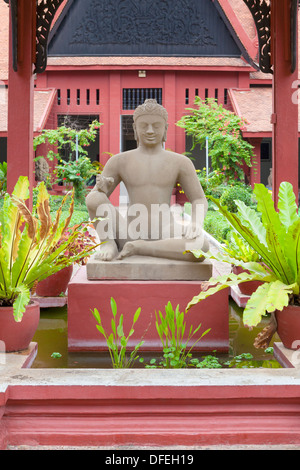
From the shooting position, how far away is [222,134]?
13.8m

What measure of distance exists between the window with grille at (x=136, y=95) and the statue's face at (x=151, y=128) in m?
11.7

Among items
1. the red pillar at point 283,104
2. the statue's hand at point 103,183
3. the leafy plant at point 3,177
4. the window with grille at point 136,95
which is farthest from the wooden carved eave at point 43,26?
the window with grille at point 136,95

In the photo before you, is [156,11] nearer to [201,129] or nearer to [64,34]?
[64,34]

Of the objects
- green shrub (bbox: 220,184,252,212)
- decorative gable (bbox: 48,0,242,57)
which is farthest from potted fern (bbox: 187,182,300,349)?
green shrub (bbox: 220,184,252,212)

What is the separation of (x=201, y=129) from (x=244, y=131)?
47.2 inches

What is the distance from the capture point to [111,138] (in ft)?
49.8

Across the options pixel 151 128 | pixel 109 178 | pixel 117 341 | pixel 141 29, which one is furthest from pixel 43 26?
pixel 117 341

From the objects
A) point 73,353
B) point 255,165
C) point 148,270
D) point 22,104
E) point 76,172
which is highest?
point 255,165

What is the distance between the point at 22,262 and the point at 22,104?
2449 mm

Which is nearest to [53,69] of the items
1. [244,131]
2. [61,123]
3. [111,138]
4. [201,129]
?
[61,123]

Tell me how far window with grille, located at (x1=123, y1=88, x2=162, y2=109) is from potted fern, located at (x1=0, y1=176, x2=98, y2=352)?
12511mm

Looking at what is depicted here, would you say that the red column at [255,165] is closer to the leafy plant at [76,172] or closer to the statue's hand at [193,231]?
the leafy plant at [76,172]

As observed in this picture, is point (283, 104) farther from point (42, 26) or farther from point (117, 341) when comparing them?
point (117, 341)
